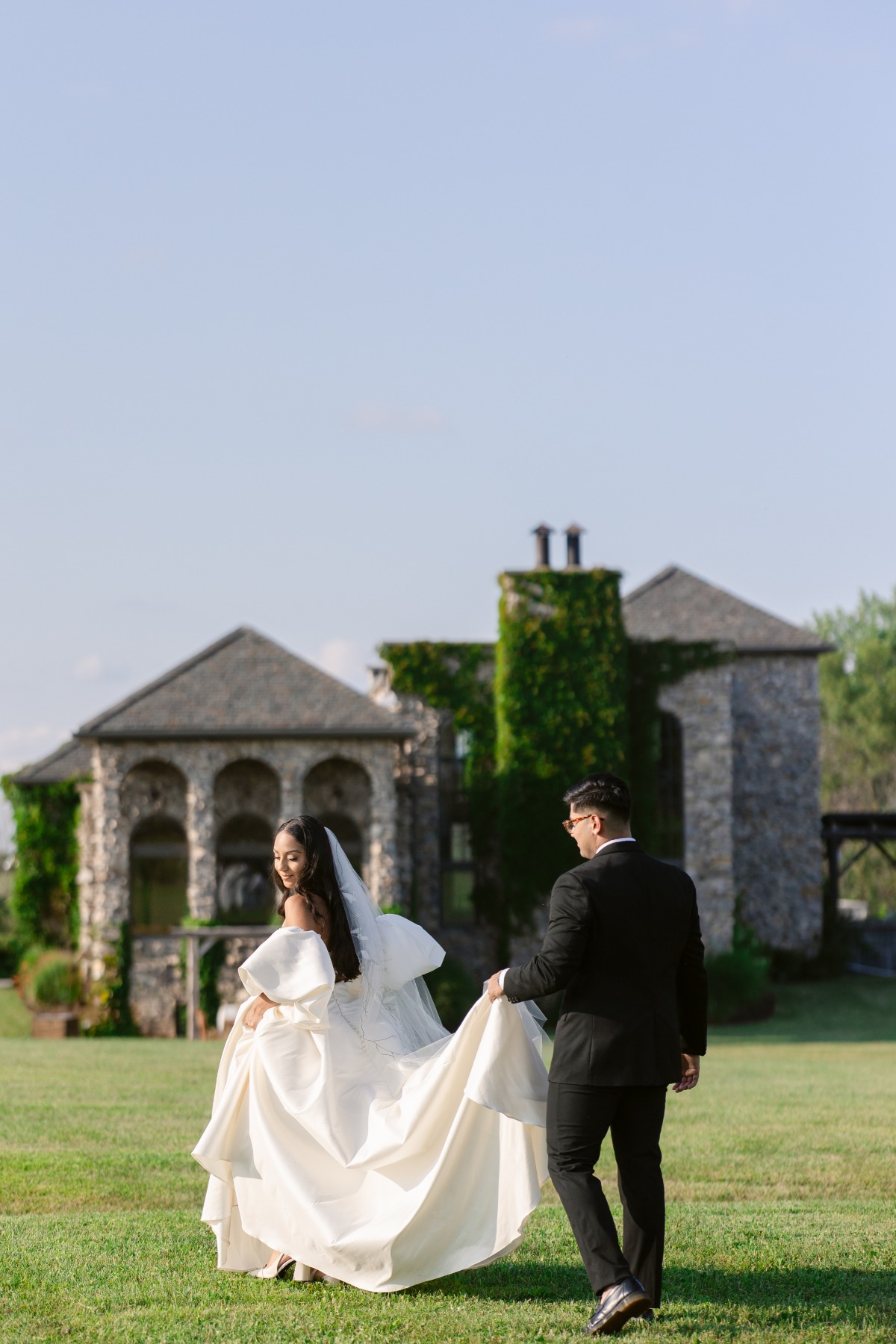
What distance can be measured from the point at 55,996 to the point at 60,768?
19.3 feet

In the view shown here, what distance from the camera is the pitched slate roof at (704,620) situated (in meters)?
33.4

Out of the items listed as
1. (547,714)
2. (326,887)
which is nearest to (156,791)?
(547,714)

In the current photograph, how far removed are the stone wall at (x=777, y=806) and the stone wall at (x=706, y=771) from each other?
140 inches

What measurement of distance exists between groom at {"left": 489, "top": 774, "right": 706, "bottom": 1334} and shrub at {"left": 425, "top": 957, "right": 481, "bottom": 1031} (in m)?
18.0

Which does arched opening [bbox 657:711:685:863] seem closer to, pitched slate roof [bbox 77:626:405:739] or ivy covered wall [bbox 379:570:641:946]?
ivy covered wall [bbox 379:570:641:946]

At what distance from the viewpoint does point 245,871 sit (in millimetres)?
28172

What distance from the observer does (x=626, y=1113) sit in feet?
18.8

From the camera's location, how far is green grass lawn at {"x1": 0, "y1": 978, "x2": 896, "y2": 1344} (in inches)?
221

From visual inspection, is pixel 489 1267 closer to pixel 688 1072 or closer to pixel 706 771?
pixel 688 1072

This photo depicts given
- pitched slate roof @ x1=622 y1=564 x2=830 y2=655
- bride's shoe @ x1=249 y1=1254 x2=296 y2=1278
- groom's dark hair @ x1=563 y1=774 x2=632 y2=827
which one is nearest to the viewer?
groom's dark hair @ x1=563 y1=774 x2=632 y2=827

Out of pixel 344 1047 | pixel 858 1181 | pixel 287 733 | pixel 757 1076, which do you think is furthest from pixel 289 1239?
pixel 287 733

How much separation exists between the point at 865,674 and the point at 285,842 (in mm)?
56845

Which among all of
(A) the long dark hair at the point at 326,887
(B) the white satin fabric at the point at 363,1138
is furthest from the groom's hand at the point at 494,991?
(A) the long dark hair at the point at 326,887

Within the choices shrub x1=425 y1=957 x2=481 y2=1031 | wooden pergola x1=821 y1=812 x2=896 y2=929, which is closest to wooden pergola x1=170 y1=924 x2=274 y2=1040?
shrub x1=425 y1=957 x2=481 y2=1031
